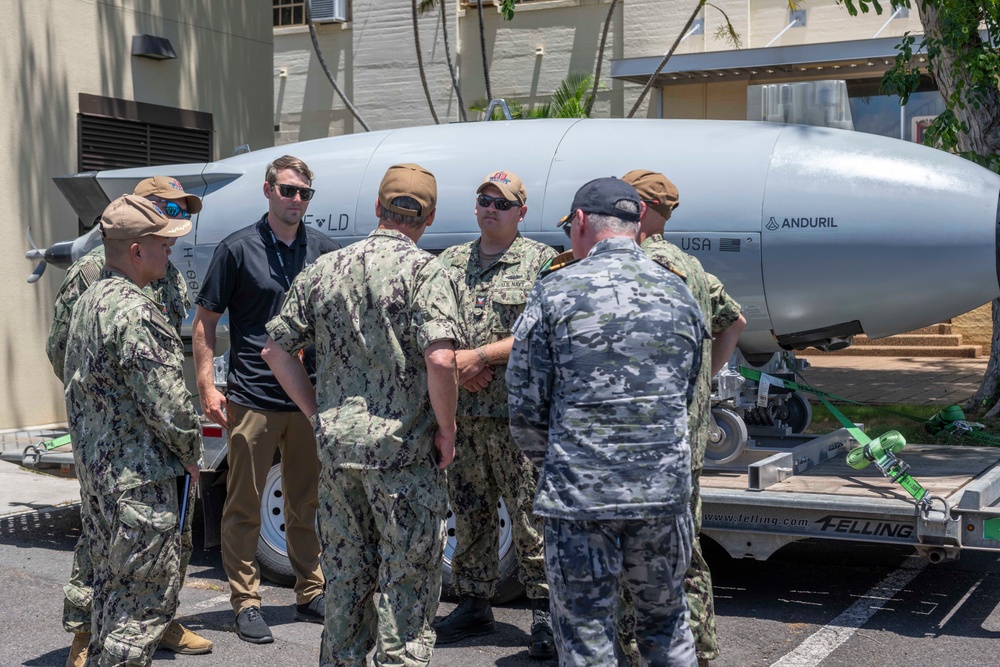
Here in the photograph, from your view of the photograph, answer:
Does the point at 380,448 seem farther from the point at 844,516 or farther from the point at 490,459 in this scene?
the point at 844,516

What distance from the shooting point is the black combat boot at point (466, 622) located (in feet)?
16.9

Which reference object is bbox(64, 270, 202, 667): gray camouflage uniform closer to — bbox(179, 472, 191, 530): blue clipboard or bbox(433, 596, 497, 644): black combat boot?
bbox(179, 472, 191, 530): blue clipboard

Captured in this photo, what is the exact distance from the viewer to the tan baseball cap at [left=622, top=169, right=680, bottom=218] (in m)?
4.64

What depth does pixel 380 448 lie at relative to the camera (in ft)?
12.7

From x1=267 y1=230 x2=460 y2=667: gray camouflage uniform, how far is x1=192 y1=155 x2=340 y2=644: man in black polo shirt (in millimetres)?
1332

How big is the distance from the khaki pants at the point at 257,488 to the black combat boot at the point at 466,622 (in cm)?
77

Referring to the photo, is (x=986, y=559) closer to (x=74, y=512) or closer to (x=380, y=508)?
(x=380, y=508)

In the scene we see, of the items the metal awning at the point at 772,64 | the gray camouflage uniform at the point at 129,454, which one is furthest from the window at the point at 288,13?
the gray camouflage uniform at the point at 129,454

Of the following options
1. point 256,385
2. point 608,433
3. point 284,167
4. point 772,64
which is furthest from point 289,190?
point 772,64

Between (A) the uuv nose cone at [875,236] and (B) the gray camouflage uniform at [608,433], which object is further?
(A) the uuv nose cone at [875,236]

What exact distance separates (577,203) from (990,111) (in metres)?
7.55

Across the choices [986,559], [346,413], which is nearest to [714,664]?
[346,413]

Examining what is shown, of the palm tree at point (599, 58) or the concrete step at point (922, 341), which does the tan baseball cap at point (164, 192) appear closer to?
the palm tree at point (599, 58)

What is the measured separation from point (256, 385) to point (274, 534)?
3.76 ft
